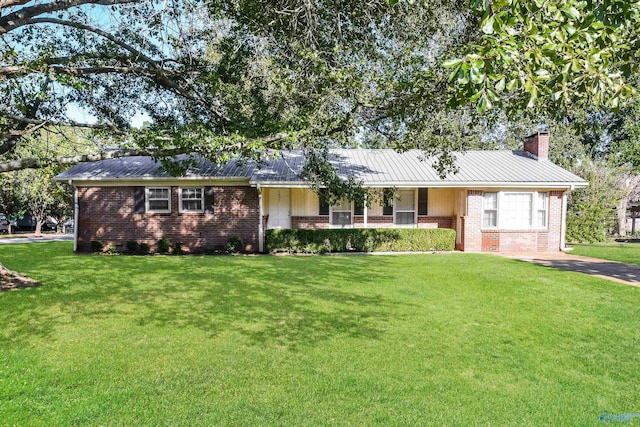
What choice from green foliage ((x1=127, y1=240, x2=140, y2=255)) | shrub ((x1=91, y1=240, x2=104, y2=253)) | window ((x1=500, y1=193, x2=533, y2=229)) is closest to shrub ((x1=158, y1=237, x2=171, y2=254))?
green foliage ((x1=127, y1=240, x2=140, y2=255))

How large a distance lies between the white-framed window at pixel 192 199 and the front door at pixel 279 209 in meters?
2.82

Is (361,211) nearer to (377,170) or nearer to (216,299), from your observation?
(377,170)

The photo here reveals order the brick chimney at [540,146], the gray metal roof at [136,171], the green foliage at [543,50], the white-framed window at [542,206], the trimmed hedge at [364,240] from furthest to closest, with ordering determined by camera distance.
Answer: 1. the brick chimney at [540,146]
2. the white-framed window at [542,206]
3. the gray metal roof at [136,171]
4. the trimmed hedge at [364,240]
5. the green foliage at [543,50]

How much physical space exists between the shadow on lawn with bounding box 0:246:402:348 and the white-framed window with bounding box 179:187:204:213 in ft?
13.6

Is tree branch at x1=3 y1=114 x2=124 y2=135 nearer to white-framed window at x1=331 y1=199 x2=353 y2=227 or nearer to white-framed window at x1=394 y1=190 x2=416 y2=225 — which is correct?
white-framed window at x1=331 y1=199 x2=353 y2=227

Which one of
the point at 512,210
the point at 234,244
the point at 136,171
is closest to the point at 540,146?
the point at 512,210

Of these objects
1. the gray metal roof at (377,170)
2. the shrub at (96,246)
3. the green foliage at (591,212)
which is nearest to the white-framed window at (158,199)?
the gray metal roof at (377,170)

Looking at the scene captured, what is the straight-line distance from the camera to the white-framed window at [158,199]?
16.2 metres

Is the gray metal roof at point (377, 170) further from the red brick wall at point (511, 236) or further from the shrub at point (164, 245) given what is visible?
the shrub at point (164, 245)

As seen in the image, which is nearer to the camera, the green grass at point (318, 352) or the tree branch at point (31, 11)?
the green grass at point (318, 352)

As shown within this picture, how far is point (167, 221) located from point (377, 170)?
8607mm

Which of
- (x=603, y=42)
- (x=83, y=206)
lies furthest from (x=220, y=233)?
(x=603, y=42)

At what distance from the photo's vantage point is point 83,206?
16266 millimetres

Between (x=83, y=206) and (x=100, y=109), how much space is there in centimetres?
779
